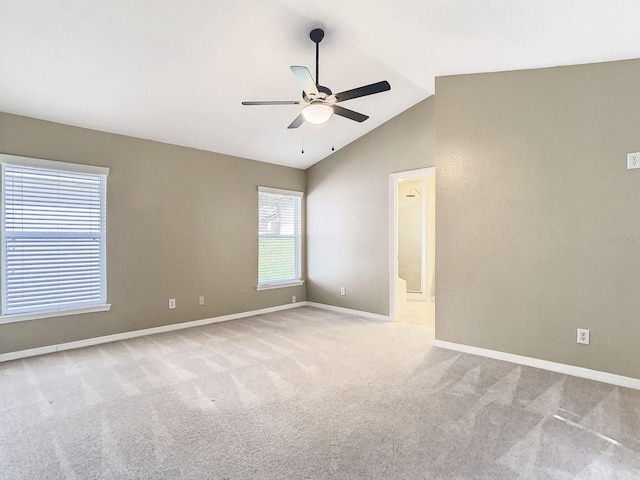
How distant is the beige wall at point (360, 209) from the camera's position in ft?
15.7

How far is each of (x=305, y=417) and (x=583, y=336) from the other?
2529 millimetres

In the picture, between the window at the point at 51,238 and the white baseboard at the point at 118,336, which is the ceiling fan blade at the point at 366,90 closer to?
the window at the point at 51,238

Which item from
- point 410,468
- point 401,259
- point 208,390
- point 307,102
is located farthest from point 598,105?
point 401,259

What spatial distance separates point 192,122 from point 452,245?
10.9 feet

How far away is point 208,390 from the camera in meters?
2.75

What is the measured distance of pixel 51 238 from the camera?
12.0ft

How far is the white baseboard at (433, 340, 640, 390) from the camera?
2.82 meters

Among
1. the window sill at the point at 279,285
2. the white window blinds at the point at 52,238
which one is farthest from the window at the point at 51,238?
the window sill at the point at 279,285

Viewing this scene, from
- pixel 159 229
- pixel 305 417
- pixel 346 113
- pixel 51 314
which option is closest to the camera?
pixel 305 417

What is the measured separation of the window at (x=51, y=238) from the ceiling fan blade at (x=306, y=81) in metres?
2.76

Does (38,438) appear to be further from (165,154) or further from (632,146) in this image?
(632,146)

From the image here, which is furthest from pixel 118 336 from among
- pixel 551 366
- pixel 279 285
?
pixel 551 366

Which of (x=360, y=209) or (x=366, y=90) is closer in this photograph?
(x=366, y=90)

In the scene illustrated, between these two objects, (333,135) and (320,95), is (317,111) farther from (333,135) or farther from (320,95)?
(333,135)
